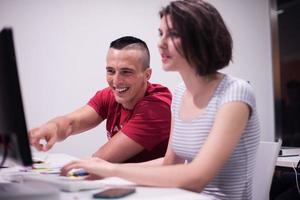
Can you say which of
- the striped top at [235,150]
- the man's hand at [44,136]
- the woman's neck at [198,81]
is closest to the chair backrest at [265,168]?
the striped top at [235,150]

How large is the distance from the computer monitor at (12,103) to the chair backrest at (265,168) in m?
1.15

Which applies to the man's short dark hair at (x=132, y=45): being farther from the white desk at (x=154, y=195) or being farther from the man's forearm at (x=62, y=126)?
the white desk at (x=154, y=195)

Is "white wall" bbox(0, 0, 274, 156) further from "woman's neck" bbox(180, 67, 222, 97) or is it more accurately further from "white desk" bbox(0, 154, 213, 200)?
"white desk" bbox(0, 154, 213, 200)

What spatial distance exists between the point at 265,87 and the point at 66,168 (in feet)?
9.60

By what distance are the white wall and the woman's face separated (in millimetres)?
1709

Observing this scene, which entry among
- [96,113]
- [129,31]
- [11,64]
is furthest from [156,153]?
[129,31]

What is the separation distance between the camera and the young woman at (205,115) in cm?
107

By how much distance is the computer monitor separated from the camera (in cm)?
80

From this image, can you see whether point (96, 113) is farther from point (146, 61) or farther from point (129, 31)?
point (129, 31)

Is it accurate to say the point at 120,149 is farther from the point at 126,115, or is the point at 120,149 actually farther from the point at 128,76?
the point at 128,76

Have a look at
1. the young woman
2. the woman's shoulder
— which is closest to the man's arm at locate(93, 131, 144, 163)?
the young woman

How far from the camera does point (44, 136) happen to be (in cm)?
172

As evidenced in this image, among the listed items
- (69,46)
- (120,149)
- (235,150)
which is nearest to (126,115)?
(120,149)

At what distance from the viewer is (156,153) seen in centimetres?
183
